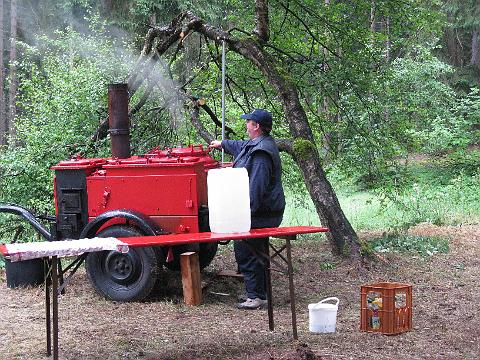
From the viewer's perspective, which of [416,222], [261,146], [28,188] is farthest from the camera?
[416,222]

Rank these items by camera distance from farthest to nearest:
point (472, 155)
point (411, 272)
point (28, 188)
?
point (472, 155)
point (28, 188)
point (411, 272)

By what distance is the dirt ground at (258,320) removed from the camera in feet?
15.4

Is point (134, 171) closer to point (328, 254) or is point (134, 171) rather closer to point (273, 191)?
point (273, 191)

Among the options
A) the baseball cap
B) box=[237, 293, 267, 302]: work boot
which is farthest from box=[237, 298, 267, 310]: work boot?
the baseball cap

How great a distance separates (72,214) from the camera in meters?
6.81

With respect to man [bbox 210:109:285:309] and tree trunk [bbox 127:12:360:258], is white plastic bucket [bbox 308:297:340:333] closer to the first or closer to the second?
man [bbox 210:109:285:309]

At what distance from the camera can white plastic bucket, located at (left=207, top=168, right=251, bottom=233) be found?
16.7ft

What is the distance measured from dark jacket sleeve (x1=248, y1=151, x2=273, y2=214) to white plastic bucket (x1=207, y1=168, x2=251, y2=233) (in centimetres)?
60

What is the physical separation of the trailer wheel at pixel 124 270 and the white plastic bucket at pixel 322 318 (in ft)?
5.52

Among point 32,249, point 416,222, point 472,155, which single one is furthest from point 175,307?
point 472,155

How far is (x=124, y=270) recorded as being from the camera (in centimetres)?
638

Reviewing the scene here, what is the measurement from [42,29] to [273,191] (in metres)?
18.1

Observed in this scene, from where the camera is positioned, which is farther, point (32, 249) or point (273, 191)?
point (273, 191)

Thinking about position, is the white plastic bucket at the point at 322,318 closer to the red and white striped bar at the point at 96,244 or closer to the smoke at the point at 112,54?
the red and white striped bar at the point at 96,244
